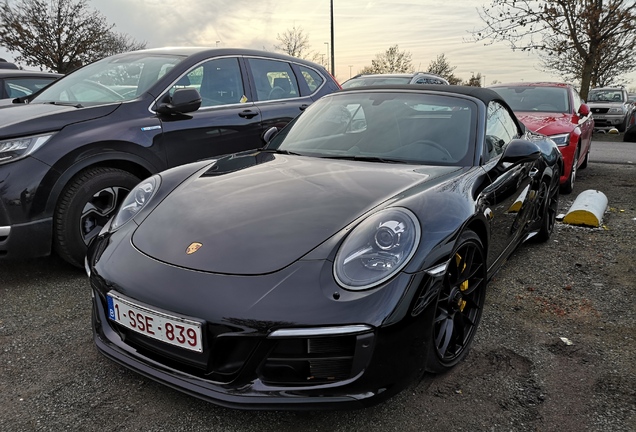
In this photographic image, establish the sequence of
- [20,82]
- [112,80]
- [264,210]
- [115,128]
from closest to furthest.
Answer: [264,210] → [115,128] → [112,80] → [20,82]

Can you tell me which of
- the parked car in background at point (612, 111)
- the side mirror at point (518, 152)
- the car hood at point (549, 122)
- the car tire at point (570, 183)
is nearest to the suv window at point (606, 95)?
the parked car in background at point (612, 111)

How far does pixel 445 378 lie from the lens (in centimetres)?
232

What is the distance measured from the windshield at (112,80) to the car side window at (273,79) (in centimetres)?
78

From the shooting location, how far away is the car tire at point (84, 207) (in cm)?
339

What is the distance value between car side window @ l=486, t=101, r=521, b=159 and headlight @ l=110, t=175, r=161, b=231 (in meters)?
1.94

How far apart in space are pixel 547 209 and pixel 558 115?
126 inches

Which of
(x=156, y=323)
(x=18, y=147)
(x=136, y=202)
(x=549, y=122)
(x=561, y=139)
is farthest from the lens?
(x=549, y=122)

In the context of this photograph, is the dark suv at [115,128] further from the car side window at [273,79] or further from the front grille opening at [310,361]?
the front grille opening at [310,361]

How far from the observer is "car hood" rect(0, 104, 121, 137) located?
323cm

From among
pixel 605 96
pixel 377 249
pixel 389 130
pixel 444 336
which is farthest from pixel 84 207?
pixel 605 96

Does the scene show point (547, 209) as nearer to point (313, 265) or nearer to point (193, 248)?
point (313, 265)

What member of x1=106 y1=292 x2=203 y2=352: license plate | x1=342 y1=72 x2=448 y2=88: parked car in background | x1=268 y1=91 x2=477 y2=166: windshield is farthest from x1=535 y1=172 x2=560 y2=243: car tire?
x1=342 y1=72 x2=448 y2=88: parked car in background

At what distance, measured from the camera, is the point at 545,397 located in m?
2.19

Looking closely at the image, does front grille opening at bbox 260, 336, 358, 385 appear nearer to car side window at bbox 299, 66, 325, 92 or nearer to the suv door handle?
the suv door handle
